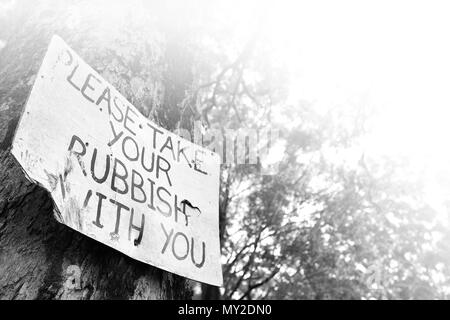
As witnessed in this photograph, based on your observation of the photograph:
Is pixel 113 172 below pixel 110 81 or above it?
below

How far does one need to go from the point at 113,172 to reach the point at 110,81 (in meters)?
0.42

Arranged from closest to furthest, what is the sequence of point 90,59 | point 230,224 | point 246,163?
point 90,59 → point 246,163 → point 230,224

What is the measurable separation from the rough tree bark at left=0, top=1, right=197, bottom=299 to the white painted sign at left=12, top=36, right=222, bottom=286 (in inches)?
2.9

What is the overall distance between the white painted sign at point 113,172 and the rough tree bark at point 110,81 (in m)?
0.07

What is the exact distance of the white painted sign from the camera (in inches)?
36.6

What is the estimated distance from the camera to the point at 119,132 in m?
1.19

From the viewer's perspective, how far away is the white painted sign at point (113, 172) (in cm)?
93

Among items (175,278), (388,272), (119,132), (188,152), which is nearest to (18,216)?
(119,132)

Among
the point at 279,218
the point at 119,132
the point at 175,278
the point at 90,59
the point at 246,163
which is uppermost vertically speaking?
the point at 246,163

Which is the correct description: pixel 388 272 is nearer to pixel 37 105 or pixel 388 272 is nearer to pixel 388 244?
pixel 388 244

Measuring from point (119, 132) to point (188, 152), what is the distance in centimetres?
34

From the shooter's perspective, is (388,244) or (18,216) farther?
(388,244)

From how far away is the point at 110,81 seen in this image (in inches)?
52.4

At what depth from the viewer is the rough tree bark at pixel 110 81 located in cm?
88
